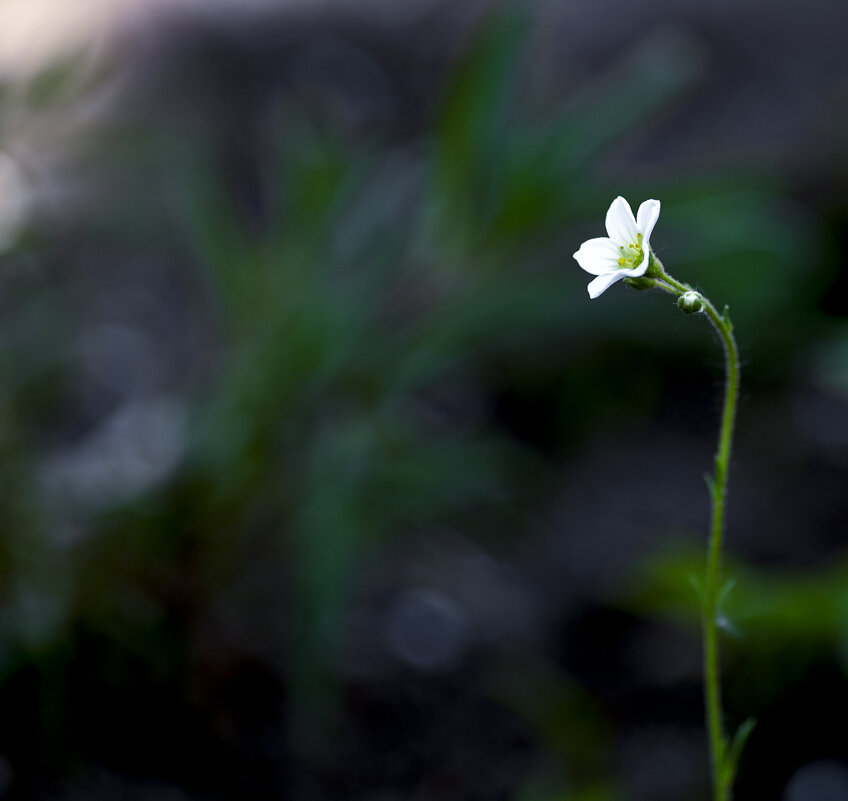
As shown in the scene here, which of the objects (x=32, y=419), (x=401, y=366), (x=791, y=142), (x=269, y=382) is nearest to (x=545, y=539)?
(x=401, y=366)

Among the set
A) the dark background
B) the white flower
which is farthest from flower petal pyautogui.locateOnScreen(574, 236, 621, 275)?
the dark background

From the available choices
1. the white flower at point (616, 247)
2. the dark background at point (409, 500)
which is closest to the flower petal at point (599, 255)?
the white flower at point (616, 247)

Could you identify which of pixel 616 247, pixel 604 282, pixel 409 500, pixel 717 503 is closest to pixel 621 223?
pixel 616 247

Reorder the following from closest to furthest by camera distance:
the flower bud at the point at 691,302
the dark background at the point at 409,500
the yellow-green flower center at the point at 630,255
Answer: the flower bud at the point at 691,302 → the yellow-green flower center at the point at 630,255 → the dark background at the point at 409,500

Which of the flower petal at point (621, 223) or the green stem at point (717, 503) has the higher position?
the flower petal at point (621, 223)

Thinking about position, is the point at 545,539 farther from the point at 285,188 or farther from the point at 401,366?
the point at 285,188

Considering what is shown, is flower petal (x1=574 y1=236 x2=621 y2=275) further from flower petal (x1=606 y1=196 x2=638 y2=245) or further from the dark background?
the dark background

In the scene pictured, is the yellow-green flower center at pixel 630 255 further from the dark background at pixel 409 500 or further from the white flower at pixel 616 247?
the dark background at pixel 409 500
